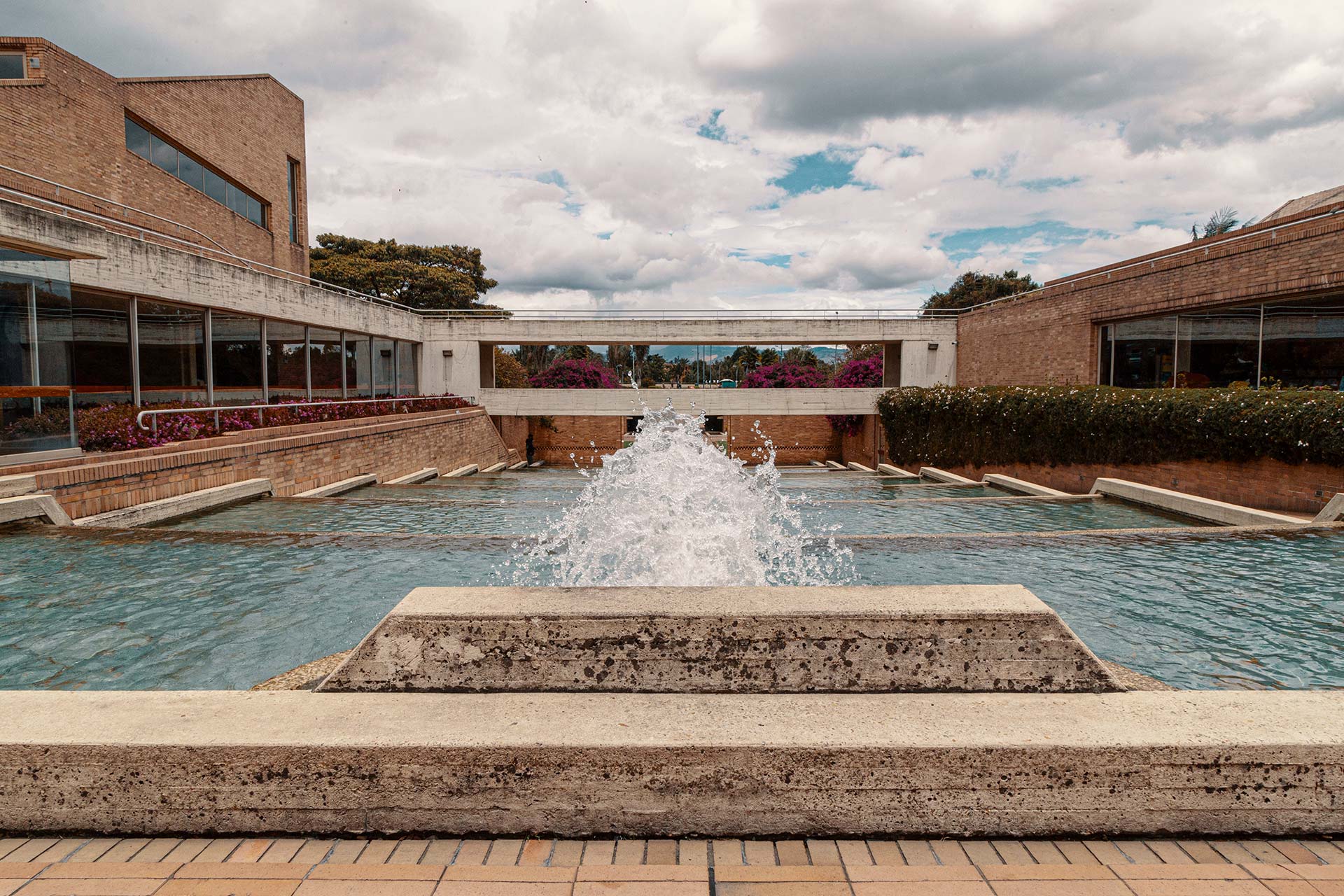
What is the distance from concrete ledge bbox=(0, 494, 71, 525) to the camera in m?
7.77

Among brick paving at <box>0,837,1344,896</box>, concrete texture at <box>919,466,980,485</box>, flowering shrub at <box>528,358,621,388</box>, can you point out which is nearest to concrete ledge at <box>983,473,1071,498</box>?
concrete texture at <box>919,466,980,485</box>

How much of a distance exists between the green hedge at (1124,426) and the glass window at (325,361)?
17.9 m

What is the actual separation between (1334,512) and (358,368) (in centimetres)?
2353

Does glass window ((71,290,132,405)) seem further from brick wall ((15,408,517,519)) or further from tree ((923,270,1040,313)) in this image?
tree ((923,270,1040,313))

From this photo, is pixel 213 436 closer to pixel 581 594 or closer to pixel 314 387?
pixel 314 387

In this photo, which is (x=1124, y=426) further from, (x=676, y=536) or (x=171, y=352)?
(x=171, y=352)

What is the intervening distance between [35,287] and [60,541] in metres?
4.62

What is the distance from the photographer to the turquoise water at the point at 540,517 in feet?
31.1

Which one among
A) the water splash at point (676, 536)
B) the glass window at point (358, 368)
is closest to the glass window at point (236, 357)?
the glass window at point (358, 368)

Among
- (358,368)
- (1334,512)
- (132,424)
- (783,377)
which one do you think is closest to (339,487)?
(132,424)

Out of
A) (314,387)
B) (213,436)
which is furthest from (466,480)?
(213,436)

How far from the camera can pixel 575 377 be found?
33750 mm

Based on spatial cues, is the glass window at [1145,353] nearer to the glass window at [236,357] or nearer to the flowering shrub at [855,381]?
the flowering shrub at [855,381]

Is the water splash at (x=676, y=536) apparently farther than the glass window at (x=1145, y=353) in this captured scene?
No
